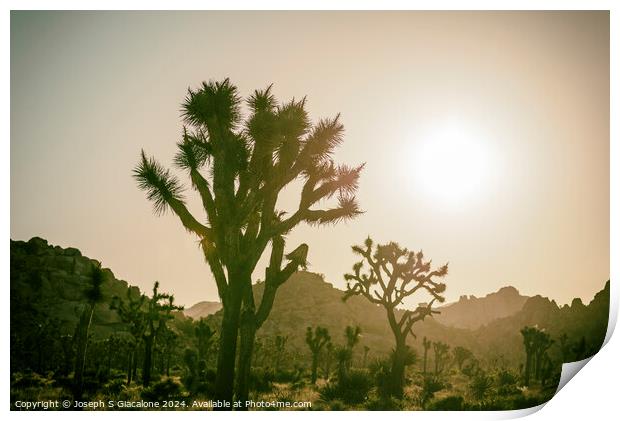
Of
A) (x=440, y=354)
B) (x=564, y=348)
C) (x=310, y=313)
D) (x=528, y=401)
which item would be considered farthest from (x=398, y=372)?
(x=310, y=313)

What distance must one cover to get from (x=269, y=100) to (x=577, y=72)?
5.36 metres

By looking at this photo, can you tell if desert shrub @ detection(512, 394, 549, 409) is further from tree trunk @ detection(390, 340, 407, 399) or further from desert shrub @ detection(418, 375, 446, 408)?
tree trunk @ detection(390, 340, 407, 399)

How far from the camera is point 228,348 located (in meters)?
9.56

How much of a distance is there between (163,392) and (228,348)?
5.45 feet

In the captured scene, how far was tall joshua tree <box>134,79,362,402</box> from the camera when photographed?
9414 millimetres

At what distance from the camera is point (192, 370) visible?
35.9 ft

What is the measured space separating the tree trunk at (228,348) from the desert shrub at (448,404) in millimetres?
3466

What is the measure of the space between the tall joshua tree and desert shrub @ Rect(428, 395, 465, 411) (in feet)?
11.5

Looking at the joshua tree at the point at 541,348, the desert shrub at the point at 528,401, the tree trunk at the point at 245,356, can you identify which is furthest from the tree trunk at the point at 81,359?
the joshua tree at the point at 541,348

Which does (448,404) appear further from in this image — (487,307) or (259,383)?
(487,307)

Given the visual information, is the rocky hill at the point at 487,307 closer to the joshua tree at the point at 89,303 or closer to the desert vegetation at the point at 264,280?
the desert vegetation at the point at 264,280

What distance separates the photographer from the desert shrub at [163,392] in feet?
33.0

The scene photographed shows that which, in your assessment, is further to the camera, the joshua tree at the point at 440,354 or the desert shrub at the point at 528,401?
the joshua tree at the point at 440,354
